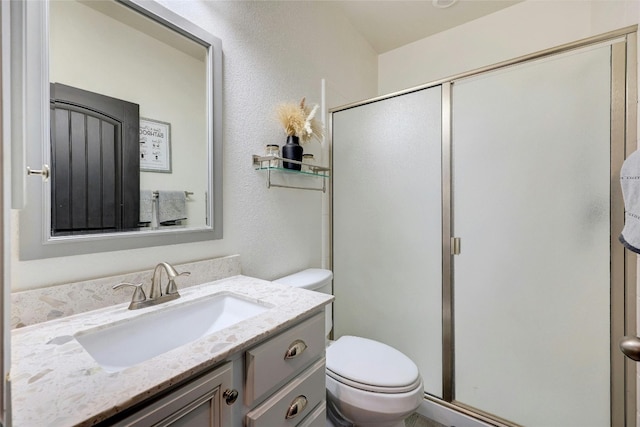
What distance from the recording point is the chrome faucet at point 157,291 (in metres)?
0.87

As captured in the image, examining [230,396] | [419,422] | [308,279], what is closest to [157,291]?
[230,396]

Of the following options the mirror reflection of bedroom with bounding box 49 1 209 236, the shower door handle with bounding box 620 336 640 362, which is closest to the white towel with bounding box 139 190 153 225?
the mirror reflection of bedroom with bounding box 49 1 209 236

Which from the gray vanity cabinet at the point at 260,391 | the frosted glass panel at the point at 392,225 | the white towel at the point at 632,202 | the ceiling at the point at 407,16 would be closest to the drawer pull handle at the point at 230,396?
the gray vanity cabinet at the point at 260,391

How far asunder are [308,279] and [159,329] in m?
0.73

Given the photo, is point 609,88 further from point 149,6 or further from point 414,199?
point 149,6

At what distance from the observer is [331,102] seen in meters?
1.97

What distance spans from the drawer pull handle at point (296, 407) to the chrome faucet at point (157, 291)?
0.50m

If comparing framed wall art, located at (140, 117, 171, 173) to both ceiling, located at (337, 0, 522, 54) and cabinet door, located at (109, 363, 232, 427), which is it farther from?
ceiling, located at (337, 0, 522, 54)

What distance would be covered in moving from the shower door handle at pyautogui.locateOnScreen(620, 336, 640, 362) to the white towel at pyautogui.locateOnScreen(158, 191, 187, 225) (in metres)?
1.29

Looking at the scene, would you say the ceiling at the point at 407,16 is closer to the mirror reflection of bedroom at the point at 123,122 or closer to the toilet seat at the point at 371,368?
the mirror reflection of bedroom at the point at 123,122

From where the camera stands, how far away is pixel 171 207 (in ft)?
3.50

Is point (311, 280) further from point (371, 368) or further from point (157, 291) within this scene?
point (157, 291)

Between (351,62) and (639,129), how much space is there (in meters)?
1.68

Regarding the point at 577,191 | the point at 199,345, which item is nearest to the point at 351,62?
the point at 577,191
